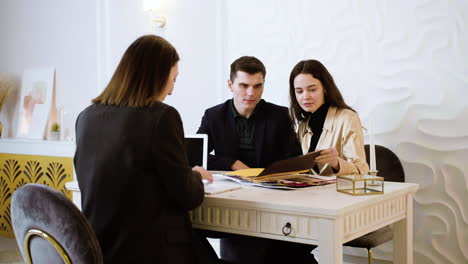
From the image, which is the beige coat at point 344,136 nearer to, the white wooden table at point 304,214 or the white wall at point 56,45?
the white wooden table at point 304,214

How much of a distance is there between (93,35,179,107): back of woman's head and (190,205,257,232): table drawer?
0.53 metres

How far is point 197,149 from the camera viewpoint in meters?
2.58

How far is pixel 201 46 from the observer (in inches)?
171

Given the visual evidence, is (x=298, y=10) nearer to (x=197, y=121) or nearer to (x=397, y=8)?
(x=397, y=8)

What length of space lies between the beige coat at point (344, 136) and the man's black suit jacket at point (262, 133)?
0.15 metres

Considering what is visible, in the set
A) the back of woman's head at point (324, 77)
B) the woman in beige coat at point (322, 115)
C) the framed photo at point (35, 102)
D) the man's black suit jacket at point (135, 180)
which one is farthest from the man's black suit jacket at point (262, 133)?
the framed photo at point (35, 102)

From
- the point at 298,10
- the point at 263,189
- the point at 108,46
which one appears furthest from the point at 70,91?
the point at 263,189

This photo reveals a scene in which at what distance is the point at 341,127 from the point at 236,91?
63 centimetres

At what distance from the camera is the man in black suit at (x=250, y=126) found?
121 inches

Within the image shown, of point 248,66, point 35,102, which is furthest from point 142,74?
point 35,102

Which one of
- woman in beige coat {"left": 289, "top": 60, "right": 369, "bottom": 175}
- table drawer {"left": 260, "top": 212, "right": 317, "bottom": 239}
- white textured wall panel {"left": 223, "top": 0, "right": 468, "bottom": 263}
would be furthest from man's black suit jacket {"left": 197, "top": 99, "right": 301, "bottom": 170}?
table drawer {"left": 260, "top": 212, "right": 317, "bottom": 239}

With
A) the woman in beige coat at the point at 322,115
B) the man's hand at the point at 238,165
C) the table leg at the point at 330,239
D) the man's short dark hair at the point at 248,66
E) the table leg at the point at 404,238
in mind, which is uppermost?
the man's short dark hair at the point at 248,66

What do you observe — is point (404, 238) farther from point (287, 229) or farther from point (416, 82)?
point (416, 82)

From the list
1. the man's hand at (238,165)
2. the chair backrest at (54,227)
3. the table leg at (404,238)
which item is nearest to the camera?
the chair backrest at (54,227)
